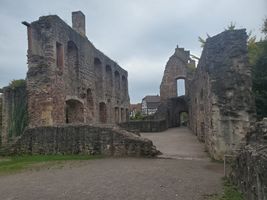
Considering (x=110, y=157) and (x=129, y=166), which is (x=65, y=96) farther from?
(x=129, y=166)

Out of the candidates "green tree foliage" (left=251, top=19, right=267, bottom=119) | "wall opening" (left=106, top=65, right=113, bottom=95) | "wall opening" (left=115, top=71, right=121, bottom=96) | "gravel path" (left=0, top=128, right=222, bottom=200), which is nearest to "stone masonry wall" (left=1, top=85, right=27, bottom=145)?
"wall opening" (left=106, top=65, right=113, bottom=95)

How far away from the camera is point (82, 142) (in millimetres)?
12711

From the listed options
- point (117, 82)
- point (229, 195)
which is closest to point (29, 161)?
point (229, 195)

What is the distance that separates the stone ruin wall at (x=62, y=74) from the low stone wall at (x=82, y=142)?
5.00 feet

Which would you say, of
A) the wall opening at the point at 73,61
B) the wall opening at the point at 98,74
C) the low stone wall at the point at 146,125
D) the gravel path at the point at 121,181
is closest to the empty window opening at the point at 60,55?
the wall opening at the point at 73,61

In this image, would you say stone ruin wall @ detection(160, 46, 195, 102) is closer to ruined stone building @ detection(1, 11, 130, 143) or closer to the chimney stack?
ruined stone building @ detection(1, 11, 130, 143)

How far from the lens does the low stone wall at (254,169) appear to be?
423cm

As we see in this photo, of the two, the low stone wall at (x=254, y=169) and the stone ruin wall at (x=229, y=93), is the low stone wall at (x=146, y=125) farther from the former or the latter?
the low stone wall at (x=254, y=169)

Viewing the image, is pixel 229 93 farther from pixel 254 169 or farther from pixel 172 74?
pixel 172 74

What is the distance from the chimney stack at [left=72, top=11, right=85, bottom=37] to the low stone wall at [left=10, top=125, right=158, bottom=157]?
10.2 m

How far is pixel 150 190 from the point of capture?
20.9ft

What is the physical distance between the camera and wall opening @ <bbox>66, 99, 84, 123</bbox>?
1856 cm

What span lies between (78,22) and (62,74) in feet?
22.9

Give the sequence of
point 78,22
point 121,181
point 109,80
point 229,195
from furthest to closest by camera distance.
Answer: point 109,80 → point 78,22 → point 121,181 → point 229,195
